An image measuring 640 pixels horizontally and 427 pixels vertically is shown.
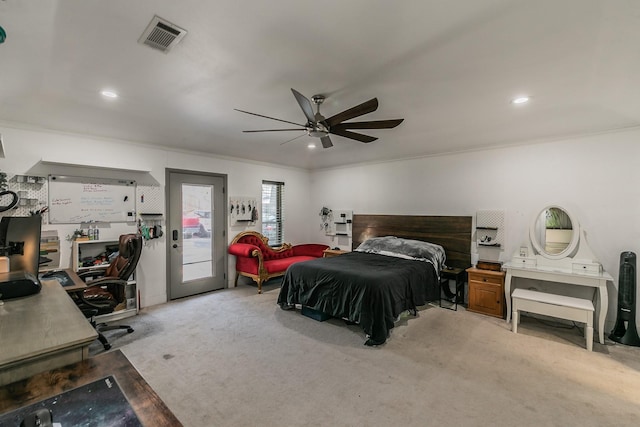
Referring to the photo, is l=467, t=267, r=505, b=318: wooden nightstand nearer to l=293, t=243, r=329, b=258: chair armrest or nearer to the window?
l=293, t=243, r=329, b=258: chair armrest

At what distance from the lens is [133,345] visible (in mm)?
3107

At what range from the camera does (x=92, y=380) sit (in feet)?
3.21

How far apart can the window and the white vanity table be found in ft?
14.1

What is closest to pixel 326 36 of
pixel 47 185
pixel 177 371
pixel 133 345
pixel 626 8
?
pixel 626 8

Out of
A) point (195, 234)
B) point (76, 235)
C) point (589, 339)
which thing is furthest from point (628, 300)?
point (76, 235)

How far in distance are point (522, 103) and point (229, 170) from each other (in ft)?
14.9

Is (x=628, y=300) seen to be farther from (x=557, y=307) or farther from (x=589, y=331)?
(x=557, y=307)

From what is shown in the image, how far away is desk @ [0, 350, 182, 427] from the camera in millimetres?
836

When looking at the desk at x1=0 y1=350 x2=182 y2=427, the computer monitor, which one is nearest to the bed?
the desk at x1=0 y1=350 x2=182 y2=427

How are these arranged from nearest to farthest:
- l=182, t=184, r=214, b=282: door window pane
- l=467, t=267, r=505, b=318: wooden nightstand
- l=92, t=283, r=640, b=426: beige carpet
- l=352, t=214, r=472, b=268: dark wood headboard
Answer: l=92, t=283, r=640, b=426: beige carpet
l=467, t=267, r=505, b=318: wooden nightstand
l=352, t=214, r=472, b=268: dark wood headboard
l=182, t=184, r=214, b=282: door window pane

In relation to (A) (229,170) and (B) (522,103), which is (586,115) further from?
(A) (229,170)

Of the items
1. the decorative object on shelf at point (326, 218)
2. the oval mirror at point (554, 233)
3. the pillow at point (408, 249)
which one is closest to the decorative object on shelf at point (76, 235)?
the pillow at point (408, 249)

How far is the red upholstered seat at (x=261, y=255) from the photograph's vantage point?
16.5 feet

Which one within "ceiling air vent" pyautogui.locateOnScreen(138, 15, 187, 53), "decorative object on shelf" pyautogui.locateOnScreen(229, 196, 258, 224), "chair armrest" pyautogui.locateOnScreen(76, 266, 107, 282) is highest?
"ceiling air vent" pyautogui.locateOnScreen(138, 15, 187, 53)
